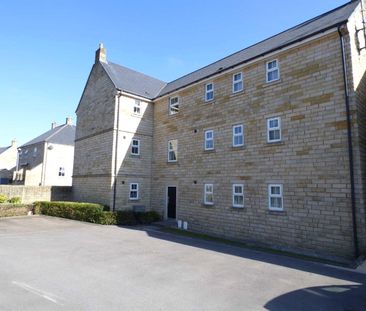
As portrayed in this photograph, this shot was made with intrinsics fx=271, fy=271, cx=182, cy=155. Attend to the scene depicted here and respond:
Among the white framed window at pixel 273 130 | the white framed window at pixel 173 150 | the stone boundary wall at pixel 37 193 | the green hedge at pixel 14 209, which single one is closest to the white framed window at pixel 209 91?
the white framed window at pixel 173 150

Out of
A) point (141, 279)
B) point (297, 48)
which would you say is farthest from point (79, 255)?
point (297, 48)

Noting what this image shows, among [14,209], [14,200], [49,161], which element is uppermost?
[49,161]

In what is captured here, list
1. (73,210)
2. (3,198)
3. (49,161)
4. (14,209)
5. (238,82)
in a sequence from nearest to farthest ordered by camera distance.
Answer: (238,82) < (73,210) < (14,209) < (3,198) < (49,161)

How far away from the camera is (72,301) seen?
6.10 metres

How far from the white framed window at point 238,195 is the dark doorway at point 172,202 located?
551cm

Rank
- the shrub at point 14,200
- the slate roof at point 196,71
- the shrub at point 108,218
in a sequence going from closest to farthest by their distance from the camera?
1. the slate roof at point 196,71
2. the shrub at point 108,218
3. the shrub at point 14,200

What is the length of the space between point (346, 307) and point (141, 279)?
17.1 feet

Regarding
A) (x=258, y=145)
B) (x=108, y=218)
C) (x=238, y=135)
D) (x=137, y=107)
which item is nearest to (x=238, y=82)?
(x=238, y=135)

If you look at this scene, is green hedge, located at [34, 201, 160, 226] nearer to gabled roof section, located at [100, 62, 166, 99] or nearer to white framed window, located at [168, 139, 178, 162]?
white framed window, located at [168, 139, 178, 162]

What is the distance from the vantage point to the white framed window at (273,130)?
45.6ft

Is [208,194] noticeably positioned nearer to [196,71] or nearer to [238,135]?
[238,135]

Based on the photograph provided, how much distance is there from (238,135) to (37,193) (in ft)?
62.0

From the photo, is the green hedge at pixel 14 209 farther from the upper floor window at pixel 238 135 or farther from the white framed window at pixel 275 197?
the white framed window at pixel 275 197

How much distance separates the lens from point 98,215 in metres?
18.8
